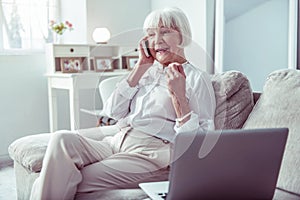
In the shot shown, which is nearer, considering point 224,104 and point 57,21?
point 224,104

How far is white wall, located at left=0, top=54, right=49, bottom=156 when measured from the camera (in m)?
3.24

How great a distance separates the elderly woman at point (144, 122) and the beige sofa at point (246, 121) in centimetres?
6

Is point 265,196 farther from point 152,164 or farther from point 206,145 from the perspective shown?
point 152,164

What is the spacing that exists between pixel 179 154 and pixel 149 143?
60 centimetres

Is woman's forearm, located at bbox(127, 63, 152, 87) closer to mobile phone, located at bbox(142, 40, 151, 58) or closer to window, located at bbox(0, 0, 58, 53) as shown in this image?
mobile phone, located at bbox(142, 40, 151, 58)

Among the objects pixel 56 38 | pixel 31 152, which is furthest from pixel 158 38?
pixel 56 38

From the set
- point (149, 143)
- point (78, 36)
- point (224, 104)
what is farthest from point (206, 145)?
point (78, 36)

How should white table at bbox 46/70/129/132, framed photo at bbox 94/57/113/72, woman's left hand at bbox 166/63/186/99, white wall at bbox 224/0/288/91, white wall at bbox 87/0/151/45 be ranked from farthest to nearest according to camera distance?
white wall at bbox 87/0/151/45, framed photo at bbox 94/57/113/72, white table at bbox 46/70/129/132, white wall at bbox 224/0/288/91, woman's left hand at bbox 166/63/186/99

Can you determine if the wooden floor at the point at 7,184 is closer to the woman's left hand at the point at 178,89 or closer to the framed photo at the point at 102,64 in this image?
the framed photo at the point at 102,64

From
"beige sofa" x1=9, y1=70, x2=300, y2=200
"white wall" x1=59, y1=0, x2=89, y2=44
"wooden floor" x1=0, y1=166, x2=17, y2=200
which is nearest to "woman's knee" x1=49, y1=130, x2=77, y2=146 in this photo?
"beige sofa" x1=9, y1=70, x2=300, y2=200

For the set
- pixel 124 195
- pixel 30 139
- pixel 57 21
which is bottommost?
pixel 124 195

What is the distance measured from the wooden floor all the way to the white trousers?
44.6 inches

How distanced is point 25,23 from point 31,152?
210cm

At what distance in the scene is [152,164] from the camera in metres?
1.49
